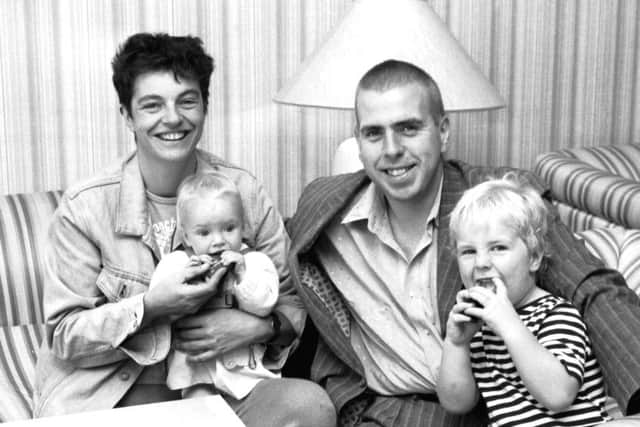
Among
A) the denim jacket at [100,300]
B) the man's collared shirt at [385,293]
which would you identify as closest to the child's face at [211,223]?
the denim jacket at [100,300]

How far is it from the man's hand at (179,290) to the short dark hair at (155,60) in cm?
43

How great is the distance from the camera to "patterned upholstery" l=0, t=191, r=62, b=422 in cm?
224

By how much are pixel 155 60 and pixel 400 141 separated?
1.89ft

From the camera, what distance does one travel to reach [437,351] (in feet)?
6.21

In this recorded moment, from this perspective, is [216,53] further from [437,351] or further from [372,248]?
[437,351]

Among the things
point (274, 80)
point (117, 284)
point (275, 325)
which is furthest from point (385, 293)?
point (274, 80)

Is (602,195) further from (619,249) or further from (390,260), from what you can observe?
(390,260)

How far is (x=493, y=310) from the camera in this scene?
1591mm

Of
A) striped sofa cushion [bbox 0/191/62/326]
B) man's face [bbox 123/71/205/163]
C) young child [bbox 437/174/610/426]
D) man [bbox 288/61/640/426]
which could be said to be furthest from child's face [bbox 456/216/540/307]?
striped sofa cushion [bbox 0/191/62/326]

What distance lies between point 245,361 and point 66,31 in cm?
123

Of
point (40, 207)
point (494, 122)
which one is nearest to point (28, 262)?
point (40, 207)

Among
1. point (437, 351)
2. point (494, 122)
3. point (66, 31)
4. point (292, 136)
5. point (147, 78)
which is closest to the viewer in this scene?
point (437, 351)

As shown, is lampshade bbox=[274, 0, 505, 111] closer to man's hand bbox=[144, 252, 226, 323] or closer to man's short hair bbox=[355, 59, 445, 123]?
man's short hair bbox=[355, 59, 445, 123]

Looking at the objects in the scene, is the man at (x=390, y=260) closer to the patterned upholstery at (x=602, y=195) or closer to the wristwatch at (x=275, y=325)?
the wristwatch at (x=275, y=325)
